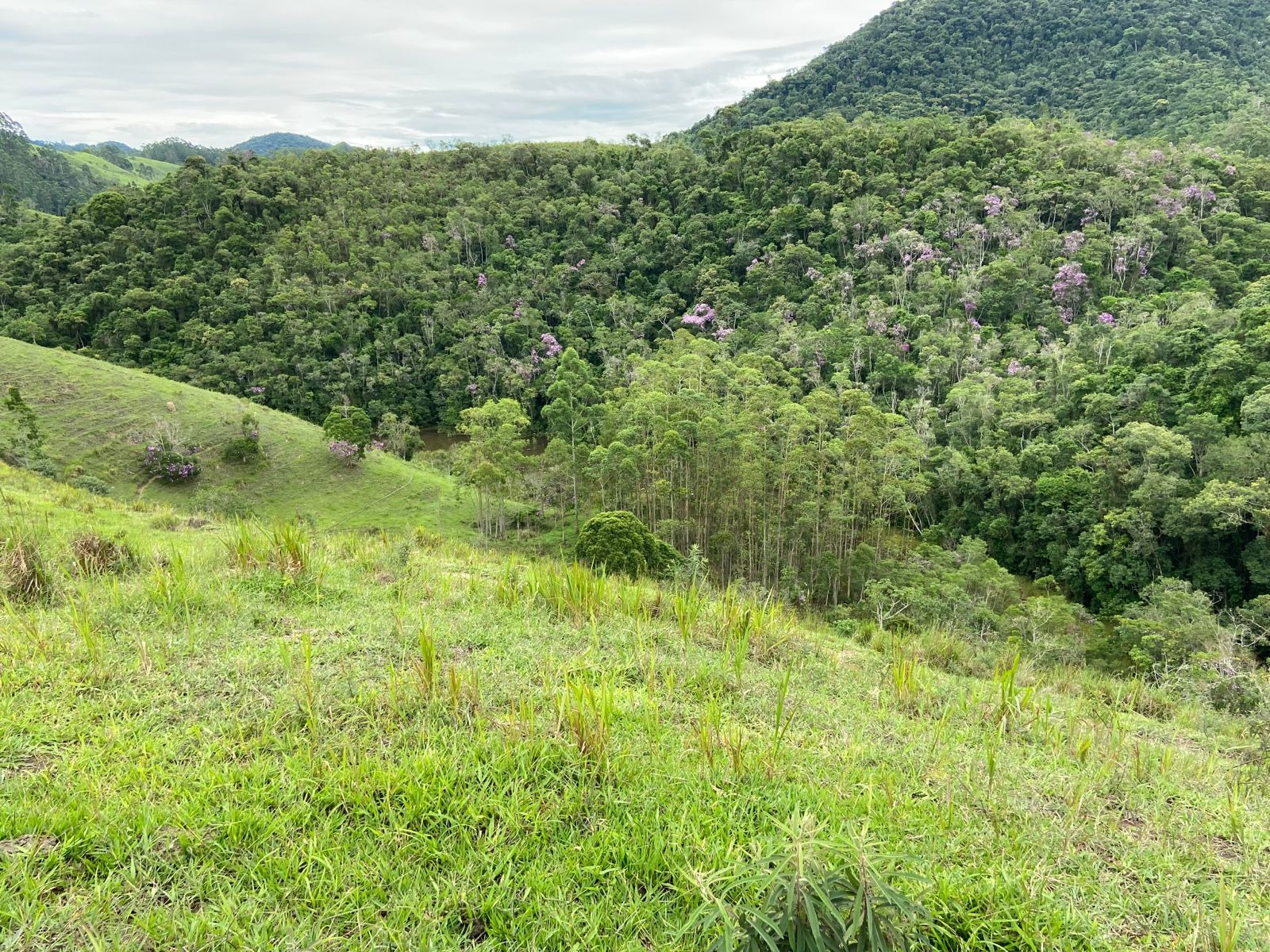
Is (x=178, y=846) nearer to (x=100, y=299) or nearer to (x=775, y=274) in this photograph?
(x=775, y=274)

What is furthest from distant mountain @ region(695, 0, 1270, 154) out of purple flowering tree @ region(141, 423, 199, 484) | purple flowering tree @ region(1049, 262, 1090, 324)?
purple flowering tree @ region(141, 423, 199, 484)

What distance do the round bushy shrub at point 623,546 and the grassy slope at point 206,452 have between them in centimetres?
1184

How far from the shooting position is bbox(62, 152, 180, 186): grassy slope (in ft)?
314

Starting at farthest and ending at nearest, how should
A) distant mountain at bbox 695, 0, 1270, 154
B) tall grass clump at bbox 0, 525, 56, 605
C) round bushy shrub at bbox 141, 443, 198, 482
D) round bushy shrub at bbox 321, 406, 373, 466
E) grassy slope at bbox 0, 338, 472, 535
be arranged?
distant mountain at bbox 695, 0, 1270, 154, round bushy shrub at bbox 321, 406, 373, 466, round bushy shrub at bbox 141, 443, 198, 482, grassy slope at bbox 0, 338, 472, 535, tall grass clump at bbox 0, 525, 56, 605

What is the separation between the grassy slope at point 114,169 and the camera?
95562 mm

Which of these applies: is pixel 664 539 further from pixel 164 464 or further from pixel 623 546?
pixel 164 464

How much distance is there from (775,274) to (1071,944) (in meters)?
49.2

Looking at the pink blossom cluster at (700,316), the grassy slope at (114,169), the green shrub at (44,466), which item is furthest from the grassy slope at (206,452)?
the grassy slope at (114,169)

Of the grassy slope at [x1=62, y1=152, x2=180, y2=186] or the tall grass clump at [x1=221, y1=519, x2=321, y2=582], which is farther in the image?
A: the grassy slope at [x1=62, y1=152, x2=180, y2=186]

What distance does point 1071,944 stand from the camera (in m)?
1.86

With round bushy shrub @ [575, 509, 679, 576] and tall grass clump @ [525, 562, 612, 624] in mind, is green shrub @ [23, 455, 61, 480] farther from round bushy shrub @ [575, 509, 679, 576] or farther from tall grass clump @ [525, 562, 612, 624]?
tall grass clump @ [525, 562, 612, 624]

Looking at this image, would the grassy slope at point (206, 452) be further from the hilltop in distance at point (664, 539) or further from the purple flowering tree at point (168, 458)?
the purple flowering tree at point (168, 458)

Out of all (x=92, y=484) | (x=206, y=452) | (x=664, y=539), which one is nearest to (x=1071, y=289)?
(x=664, y=539)

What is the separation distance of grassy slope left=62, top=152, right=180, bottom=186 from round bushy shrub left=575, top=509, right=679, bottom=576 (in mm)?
106844
